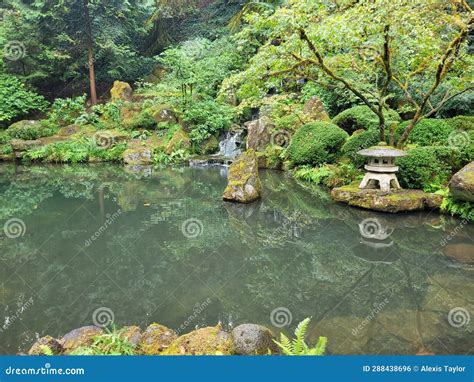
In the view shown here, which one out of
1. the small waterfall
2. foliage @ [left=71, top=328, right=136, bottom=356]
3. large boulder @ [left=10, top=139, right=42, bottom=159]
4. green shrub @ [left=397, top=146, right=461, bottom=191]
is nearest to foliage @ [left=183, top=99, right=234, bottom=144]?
the small waterfall

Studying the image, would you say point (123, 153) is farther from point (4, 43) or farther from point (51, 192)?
point (4, 43)

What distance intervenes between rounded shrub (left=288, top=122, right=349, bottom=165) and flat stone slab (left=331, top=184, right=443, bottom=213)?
12.9 feet

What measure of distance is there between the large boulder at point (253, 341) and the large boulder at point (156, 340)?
67 centimetres

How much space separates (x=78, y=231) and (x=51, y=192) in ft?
15.2

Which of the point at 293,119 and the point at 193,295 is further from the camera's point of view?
the point at 293,119

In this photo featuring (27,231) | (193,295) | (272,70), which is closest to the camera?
(193,295)

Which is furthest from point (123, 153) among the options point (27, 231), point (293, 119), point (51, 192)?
point (27, 231)

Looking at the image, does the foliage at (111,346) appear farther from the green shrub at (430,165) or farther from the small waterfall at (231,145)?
the small waterfall at (231,145)

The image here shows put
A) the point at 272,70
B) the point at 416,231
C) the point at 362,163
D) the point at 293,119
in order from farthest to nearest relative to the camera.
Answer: the point at 293,119 → the point at 362,163 → the point at 272,70 → the point at 416,231

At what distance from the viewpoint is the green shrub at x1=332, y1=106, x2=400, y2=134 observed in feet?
41.9

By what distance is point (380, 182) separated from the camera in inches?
351

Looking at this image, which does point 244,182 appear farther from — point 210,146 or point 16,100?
point 16,100

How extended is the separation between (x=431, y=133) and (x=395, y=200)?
3862 mm

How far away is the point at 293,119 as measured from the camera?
1575 centimetres
